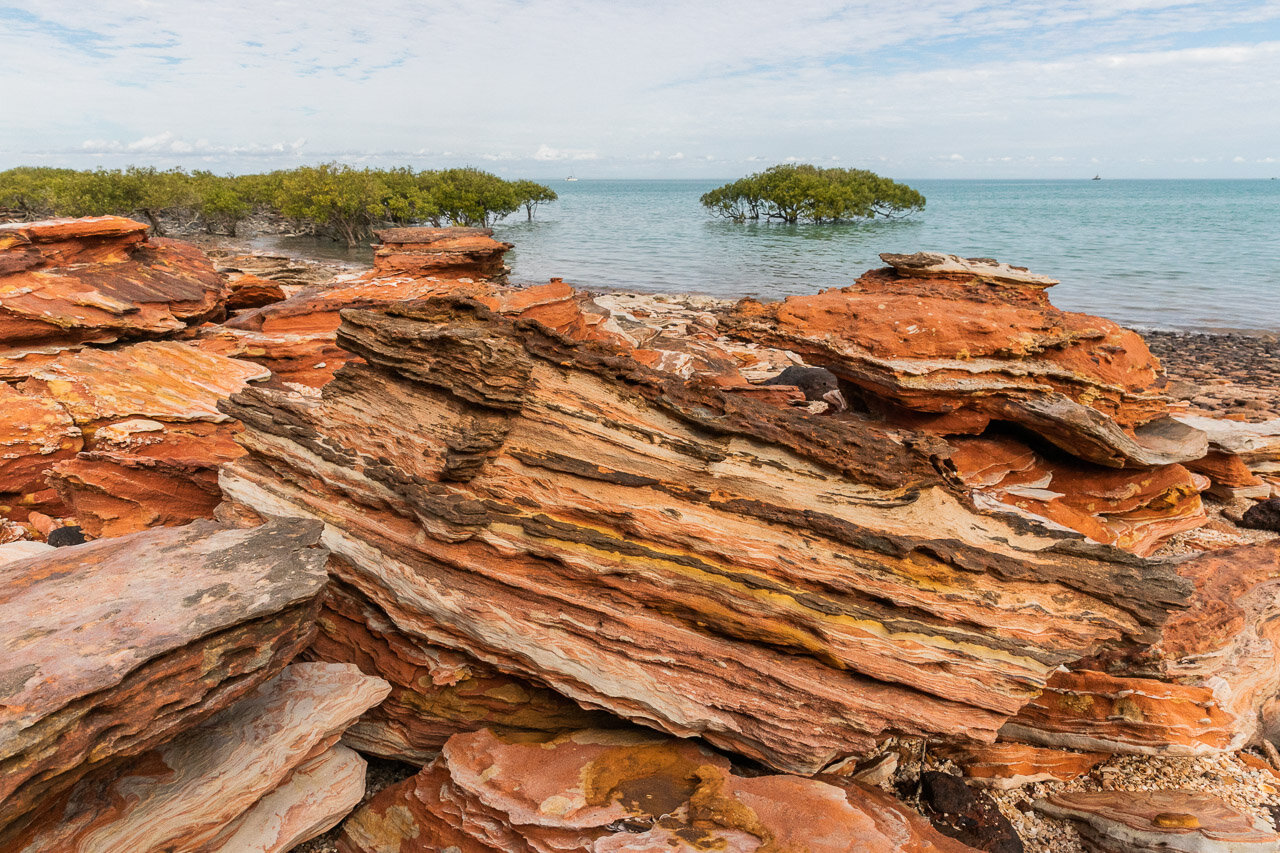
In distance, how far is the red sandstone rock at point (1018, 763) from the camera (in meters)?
5.79

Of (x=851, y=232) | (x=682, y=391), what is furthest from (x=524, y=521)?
(x=851, y=232)

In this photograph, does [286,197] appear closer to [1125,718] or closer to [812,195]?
[812,195]

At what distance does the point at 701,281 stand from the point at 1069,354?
30.0 m

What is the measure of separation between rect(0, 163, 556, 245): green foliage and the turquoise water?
720 centimetres

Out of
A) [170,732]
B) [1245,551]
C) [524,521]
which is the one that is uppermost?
[524,521]

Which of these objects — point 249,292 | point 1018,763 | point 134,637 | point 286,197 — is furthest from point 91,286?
point 286,197

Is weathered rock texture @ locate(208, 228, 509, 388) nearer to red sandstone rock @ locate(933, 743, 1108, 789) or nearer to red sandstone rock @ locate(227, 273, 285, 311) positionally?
red sandstone rock @ locate(227, 273, 285, 311)

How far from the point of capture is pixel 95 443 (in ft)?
27.6

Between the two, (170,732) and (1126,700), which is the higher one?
(170,732)

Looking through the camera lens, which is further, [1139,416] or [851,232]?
[851,232]

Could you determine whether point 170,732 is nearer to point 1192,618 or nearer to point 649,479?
point 649,479

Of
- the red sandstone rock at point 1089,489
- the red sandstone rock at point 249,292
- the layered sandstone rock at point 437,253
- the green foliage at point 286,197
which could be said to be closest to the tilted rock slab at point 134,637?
the red sandstone rock at point 1089,489

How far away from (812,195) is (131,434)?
233ft

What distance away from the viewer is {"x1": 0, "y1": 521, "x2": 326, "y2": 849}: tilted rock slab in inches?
127
